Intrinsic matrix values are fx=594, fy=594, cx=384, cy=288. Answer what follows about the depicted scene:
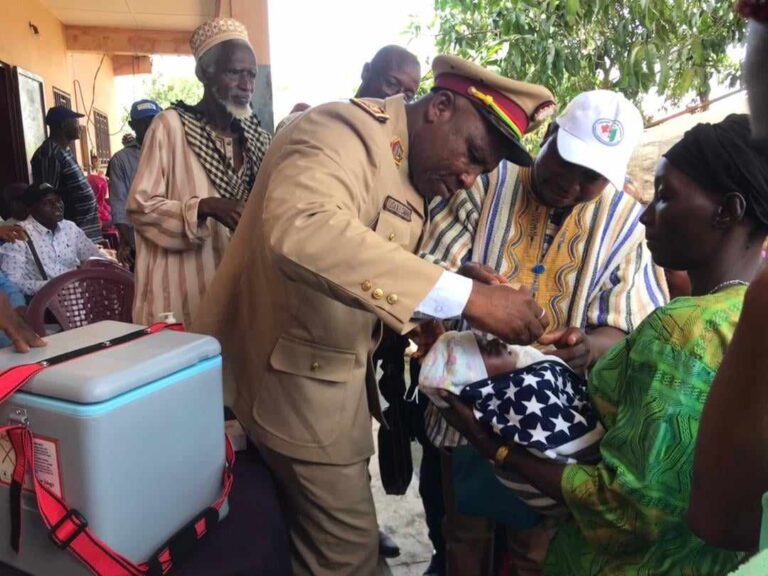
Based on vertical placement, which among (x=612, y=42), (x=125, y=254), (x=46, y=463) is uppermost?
(x=612, y=42)

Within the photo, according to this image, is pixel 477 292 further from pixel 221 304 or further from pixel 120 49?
pixel 120 49

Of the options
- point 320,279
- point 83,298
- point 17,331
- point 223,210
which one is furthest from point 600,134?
point 83,298

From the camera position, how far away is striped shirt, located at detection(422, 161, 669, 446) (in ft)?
5.78

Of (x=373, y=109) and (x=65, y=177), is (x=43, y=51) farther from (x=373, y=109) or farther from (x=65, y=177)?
(x=373, y=109)

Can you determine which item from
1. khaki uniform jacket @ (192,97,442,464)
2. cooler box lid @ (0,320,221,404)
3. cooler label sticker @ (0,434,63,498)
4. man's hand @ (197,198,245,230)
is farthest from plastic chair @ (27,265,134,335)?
cooler label sticker @ (0,434,63,498)

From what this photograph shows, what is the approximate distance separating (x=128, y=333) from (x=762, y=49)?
1.25 metres

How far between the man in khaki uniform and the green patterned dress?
0.89 ft

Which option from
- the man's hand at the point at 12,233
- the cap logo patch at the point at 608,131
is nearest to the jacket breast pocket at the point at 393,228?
the cap logo patch at the point at 608,131

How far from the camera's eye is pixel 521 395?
1254mm

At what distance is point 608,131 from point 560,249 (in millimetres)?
363

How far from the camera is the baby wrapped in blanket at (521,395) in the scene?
47.6 inches

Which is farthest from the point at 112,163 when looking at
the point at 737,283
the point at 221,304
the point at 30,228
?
the point at 737,283

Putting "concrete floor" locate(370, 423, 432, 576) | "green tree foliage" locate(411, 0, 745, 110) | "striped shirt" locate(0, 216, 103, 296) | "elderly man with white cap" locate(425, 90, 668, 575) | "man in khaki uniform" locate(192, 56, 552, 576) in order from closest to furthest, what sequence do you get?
1. "man in khaki uniform" locate(192, 56, 552, 576)
2. "elderly man with white cap" locate(425, 90, 668, 575)
3. "concrete floor" locate(370, 423, 432, 576)
4. "striped shirt" locate(0, 216, 103, 296)
5. "green tree foliage" locate(411, 0, 745, 110)

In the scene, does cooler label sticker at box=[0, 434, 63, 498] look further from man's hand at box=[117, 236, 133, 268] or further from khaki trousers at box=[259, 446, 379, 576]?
man's hand at box=[117, 236, 133, 268]
